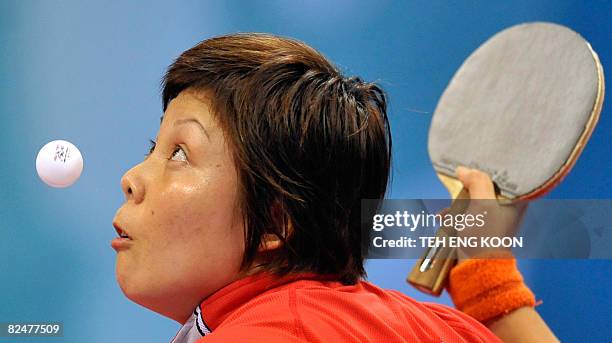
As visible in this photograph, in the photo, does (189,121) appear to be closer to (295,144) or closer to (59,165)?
(295,144)

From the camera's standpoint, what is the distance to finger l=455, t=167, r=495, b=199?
1.20 meters

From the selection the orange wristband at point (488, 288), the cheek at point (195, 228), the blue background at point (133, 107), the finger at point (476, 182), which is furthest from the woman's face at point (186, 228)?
the blue background at point (133, 107)

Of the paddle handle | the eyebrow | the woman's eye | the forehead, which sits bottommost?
the paddle handle

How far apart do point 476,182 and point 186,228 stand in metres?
0.65

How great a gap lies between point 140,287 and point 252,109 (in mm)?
163

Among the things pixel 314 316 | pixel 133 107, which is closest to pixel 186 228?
pixel 314 316

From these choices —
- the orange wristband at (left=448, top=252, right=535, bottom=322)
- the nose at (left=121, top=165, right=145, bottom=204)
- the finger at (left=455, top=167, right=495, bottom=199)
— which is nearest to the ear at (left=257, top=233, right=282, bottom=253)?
the nose at (left=121, top=165, right=145, bottom=204)

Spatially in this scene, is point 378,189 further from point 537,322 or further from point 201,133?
point 537,322

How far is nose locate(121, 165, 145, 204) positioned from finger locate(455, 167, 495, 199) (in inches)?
25.2

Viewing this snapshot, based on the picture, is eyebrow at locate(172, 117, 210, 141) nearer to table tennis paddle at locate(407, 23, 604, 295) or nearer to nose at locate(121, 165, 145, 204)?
nose at locate(121, 165, 145, 204)

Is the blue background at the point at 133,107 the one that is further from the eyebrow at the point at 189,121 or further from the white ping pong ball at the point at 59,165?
the eyebrow at the point at 189,121

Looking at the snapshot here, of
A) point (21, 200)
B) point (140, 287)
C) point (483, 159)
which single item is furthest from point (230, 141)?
point (21, 200)

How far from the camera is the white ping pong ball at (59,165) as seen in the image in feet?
4.27

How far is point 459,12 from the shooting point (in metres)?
1.46
